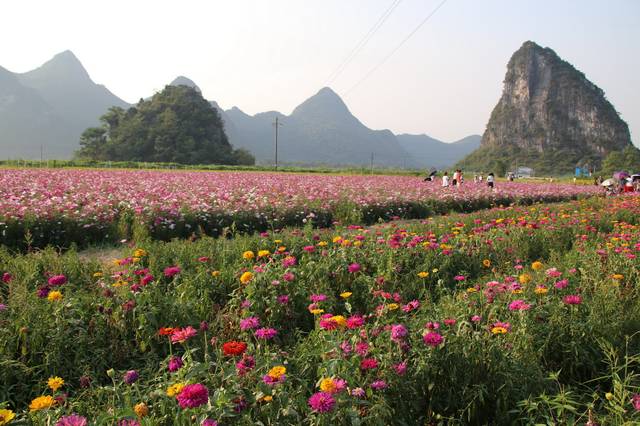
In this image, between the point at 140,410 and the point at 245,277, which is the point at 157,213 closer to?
the point at 245,277

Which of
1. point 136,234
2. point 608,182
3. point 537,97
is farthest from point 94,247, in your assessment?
point 537,97

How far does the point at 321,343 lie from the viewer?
2412 mm

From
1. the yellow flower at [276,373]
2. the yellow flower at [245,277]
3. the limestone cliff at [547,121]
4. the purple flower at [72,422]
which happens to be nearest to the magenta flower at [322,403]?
the yellow flower at [276,373]

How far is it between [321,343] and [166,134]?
64918 millimetres

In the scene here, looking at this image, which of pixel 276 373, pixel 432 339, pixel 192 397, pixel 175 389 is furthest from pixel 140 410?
pixel 432 339

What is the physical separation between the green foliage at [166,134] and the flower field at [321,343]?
59.0 m

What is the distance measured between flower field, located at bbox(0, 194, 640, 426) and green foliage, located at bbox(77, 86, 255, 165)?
59.0 m

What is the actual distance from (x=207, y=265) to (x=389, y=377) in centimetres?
288

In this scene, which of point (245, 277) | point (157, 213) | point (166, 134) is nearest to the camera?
point (245, 277)

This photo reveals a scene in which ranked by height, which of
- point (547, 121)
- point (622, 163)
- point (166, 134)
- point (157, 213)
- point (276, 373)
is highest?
point (547, 121)

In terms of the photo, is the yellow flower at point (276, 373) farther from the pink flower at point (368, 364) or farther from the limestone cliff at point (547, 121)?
the limestone cliff at point (547, 121)

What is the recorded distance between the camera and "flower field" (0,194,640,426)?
1812mm

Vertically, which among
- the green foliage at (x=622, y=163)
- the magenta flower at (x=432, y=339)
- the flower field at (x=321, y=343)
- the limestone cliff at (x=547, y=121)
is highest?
the limestone cliff at (x=547, y=121)

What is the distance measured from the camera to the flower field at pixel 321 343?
181 centimetres
